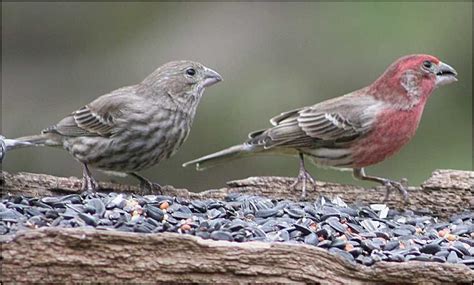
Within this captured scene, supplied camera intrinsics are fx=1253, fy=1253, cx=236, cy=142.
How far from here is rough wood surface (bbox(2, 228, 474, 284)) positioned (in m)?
5.24

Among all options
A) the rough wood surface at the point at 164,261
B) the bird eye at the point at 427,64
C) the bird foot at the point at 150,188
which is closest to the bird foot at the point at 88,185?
the bird foot at the point at 150,188

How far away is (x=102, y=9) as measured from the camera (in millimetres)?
16109

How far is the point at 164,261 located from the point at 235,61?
8.78m

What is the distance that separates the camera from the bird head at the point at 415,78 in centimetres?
897

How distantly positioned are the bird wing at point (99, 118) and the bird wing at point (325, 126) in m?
1.16

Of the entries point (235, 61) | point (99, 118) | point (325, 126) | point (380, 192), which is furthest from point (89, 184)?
point (235, 61)

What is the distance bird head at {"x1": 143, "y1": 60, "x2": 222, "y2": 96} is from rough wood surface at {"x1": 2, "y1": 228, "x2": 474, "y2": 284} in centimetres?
323

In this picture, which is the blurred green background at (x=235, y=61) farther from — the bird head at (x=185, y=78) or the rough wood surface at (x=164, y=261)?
the rough wood surface at (x=164, y=261)

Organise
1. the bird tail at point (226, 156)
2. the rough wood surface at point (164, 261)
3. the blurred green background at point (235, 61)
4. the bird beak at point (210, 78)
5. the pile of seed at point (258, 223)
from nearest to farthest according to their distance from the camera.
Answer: the rough wood surface at point (164, 261) < the pile of seed at point (258, 223) < the bird beak at point (210, 78) < the bird tail at point (226, 156) < the blurred green background at point (235, 61)

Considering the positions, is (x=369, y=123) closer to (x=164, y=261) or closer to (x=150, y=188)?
(x=150, y=188)

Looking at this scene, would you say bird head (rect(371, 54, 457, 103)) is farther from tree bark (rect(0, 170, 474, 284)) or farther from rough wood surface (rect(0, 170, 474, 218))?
tree bark (rect(0, 170, 474, 284))

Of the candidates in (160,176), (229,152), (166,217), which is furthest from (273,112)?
(166,217)

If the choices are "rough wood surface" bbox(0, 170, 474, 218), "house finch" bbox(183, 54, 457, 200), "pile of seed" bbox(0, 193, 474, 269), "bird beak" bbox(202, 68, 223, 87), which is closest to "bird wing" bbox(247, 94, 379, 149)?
"house finch" bbox(183, 54, 457, 200)

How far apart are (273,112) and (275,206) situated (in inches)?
234
